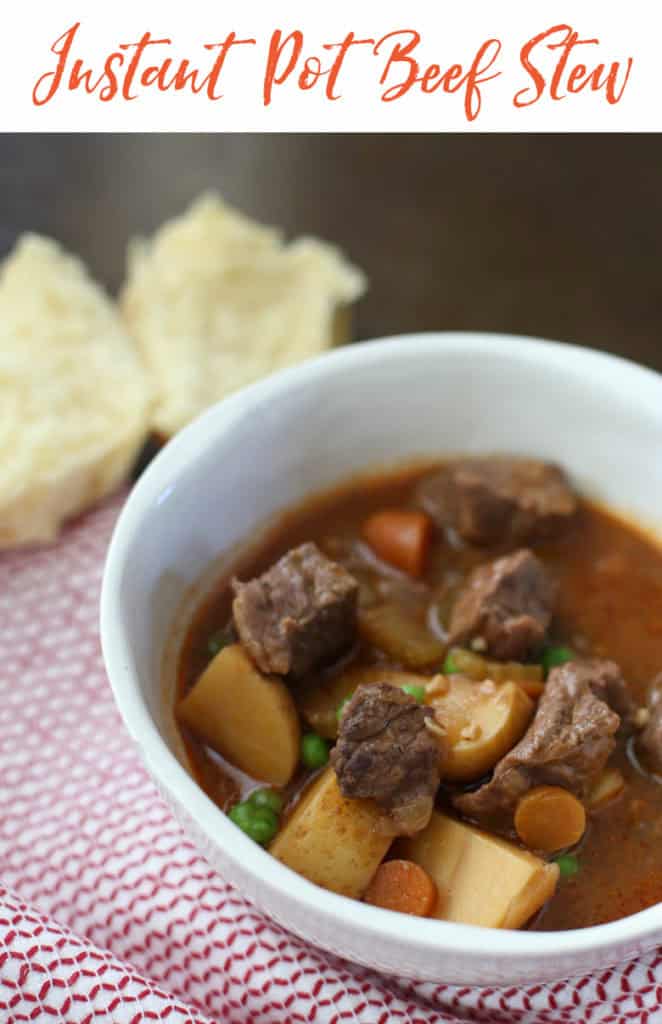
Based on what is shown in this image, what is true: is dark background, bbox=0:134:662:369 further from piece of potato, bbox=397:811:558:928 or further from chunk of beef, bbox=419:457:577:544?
piece of potato, bbox=397:811:558:928

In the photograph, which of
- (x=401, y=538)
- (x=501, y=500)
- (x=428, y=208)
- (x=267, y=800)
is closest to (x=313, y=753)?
(x=267, y=800)

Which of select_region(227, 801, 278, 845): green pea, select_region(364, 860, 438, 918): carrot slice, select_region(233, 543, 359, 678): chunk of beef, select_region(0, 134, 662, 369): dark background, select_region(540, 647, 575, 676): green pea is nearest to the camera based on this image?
select_region(364, 860, 438, 918): carrot slice

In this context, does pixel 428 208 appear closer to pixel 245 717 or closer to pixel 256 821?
pixel 245 717

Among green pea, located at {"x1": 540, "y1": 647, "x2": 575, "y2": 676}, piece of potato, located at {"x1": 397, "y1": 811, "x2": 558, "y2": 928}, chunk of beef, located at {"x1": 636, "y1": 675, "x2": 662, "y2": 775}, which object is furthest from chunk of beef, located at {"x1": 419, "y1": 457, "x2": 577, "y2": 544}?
piece of potato, located at {"x1": 397, "y1": 811, "x2": 558, "y2": 928}

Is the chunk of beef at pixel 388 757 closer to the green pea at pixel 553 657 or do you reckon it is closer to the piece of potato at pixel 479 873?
the piece of potato at pixel 479 873

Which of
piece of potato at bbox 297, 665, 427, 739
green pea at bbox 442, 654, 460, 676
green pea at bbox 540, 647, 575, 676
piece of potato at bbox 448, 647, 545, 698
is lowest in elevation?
piece of potato at bbox 297, 665, 427, 739

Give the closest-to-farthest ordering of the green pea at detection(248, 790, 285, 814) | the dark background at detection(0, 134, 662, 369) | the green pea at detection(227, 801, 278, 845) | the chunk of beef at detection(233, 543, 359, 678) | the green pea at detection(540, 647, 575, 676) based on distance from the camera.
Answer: the green pea at detection(227, 801, 278, 845), the green pea at detection(248, 790, 285, 814), the chunk of beef at detection(233, 543, 359, 678), the green pea at detection(540, 647, 575, 676), the dark background at detection(0, 134, 662, 369)

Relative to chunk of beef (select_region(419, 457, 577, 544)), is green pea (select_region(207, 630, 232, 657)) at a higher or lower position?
lower

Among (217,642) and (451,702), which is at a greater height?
(451,702)
